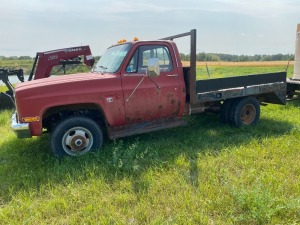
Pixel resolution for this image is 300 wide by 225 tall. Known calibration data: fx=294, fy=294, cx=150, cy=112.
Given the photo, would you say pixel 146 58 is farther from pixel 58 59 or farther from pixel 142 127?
pixel 58 59

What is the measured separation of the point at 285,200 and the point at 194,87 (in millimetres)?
2823

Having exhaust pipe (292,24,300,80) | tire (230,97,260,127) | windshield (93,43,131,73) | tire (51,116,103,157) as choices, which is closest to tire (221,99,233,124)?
tire (230,97,260,127)

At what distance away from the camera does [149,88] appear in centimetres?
523

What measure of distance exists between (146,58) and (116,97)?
91 centimetres

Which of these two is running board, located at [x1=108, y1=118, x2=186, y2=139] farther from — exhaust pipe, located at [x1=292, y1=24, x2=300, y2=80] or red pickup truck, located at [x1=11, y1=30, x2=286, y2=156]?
exhaust pipe, located at [x1=292, y1=24, x2=300, y2=80]

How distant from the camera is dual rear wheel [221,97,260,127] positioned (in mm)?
6516

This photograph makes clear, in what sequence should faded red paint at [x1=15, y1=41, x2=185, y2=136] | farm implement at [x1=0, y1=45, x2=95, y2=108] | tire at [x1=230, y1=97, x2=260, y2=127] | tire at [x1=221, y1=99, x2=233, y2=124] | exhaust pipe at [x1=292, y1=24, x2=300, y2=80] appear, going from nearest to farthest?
faded red paint at [x1=15, y1=41, x2=185, y2=136] → tire at [x1=230, y1=97, x2=260, y2=127] → tire at [x1=221, y1=99, x2=233, y2=124] → farm implement at [x1=0, y1=45, x2=95, y2=108] → exhaust pipe at [x1=292, y1=24, x2=300, y2=80]

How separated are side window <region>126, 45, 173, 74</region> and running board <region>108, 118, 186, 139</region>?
97 centimetres

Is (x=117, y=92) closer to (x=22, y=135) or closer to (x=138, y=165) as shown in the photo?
(x=138, y=165)

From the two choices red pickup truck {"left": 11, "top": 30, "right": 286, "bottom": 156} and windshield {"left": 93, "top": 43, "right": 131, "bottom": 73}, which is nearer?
red pickup truck {"left": 11, "top": 30, "right": 286, "bottom": 156}

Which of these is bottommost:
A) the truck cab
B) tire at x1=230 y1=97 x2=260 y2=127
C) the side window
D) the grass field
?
the grass field

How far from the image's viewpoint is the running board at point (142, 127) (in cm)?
515

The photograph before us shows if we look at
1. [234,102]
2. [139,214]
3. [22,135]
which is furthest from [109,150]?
[234,102]

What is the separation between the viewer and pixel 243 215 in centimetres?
315
